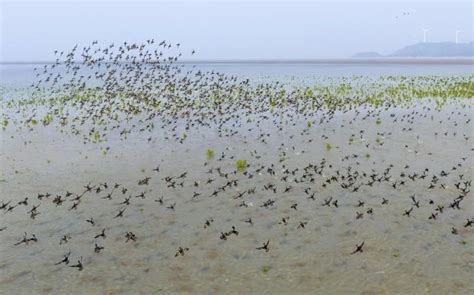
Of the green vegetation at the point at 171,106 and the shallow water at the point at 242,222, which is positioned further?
the green vegetation at the point at 171,106

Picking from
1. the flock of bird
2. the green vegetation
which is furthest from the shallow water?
the green vegetation

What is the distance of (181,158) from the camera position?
56.7 ft

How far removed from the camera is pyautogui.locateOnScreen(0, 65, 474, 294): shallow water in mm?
8180

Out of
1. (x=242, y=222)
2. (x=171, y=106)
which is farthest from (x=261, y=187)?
(x=171, y=106)

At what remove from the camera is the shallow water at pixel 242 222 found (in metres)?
8.18

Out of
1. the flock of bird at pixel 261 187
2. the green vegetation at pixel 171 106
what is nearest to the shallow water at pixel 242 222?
the flock of bird at pixel 261 187

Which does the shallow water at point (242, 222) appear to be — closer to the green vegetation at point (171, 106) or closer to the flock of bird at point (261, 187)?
the flock of bird at point (261, 187)

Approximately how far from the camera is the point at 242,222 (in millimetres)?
10836

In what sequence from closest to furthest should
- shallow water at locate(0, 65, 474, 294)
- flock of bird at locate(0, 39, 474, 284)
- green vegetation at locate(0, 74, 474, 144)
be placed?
1. shallow water at locate(0, 65, 474, 294)
2. flock of bird at locate(0, 39, 474, 284)
3. green vegetation at locate(0, 74, 474, 144)

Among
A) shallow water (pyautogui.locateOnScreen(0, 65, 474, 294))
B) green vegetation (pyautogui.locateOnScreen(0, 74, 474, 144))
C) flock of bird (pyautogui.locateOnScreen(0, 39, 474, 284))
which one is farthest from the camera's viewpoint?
green vegetation (pyautogui.locateOnScreen(0, 74, 474, 144))

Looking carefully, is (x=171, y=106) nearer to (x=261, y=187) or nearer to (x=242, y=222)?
(x=261, y=187)

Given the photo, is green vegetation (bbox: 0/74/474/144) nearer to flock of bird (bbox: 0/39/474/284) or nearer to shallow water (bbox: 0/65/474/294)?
flock of bird (bbox: 0/39/474/284)

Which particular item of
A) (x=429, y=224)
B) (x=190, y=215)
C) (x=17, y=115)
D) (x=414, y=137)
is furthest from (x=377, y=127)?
(x=17, y=115)

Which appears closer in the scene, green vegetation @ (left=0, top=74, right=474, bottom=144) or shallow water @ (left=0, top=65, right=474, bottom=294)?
shallow water @ (left=0, top=65, right=474, bottom=294)
